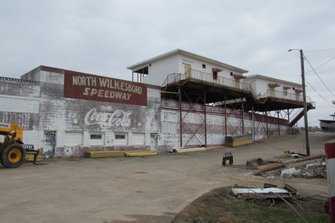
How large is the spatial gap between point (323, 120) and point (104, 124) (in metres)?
33.2

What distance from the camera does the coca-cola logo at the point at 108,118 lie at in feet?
89.7

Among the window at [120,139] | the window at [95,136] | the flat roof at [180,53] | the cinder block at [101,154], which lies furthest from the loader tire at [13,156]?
the flat roof at [180,53]

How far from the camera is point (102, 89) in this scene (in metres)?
28.3

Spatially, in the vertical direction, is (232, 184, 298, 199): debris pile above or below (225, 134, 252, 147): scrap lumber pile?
below

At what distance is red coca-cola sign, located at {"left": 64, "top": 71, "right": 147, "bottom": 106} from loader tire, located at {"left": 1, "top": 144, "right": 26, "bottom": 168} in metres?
8.41

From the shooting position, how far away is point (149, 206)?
8789mm

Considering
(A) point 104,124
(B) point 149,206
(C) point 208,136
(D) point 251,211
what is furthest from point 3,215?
(C) point 208,136

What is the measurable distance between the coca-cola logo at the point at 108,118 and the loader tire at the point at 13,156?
8.89 meters

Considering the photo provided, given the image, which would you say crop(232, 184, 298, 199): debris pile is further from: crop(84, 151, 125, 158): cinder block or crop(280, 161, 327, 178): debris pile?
crop(84, 151, 125, 158): cinder block

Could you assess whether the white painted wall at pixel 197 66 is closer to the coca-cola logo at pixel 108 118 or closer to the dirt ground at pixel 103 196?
the coca-cola logo at pixel 108 118

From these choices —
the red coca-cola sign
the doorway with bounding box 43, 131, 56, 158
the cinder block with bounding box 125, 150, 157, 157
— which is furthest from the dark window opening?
the doorway with bounding box 43, 131, 56, 158

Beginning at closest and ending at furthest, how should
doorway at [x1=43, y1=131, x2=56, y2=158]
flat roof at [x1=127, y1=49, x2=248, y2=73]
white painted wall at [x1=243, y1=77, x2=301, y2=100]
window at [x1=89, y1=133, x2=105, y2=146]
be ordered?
doorway at [x1=43, y1=131, x2=56, y2=158], window at [x1=89, y1=133, x2=105, y2=146], flat roof at [x1=127, y1=49, x2=248, y2=73], white painted wall at [x1=243, y1=77, x2=301, y2=100]

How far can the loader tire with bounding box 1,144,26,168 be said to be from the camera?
695 inches

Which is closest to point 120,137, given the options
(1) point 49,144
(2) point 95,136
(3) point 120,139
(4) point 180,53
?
(3) point 120,139
